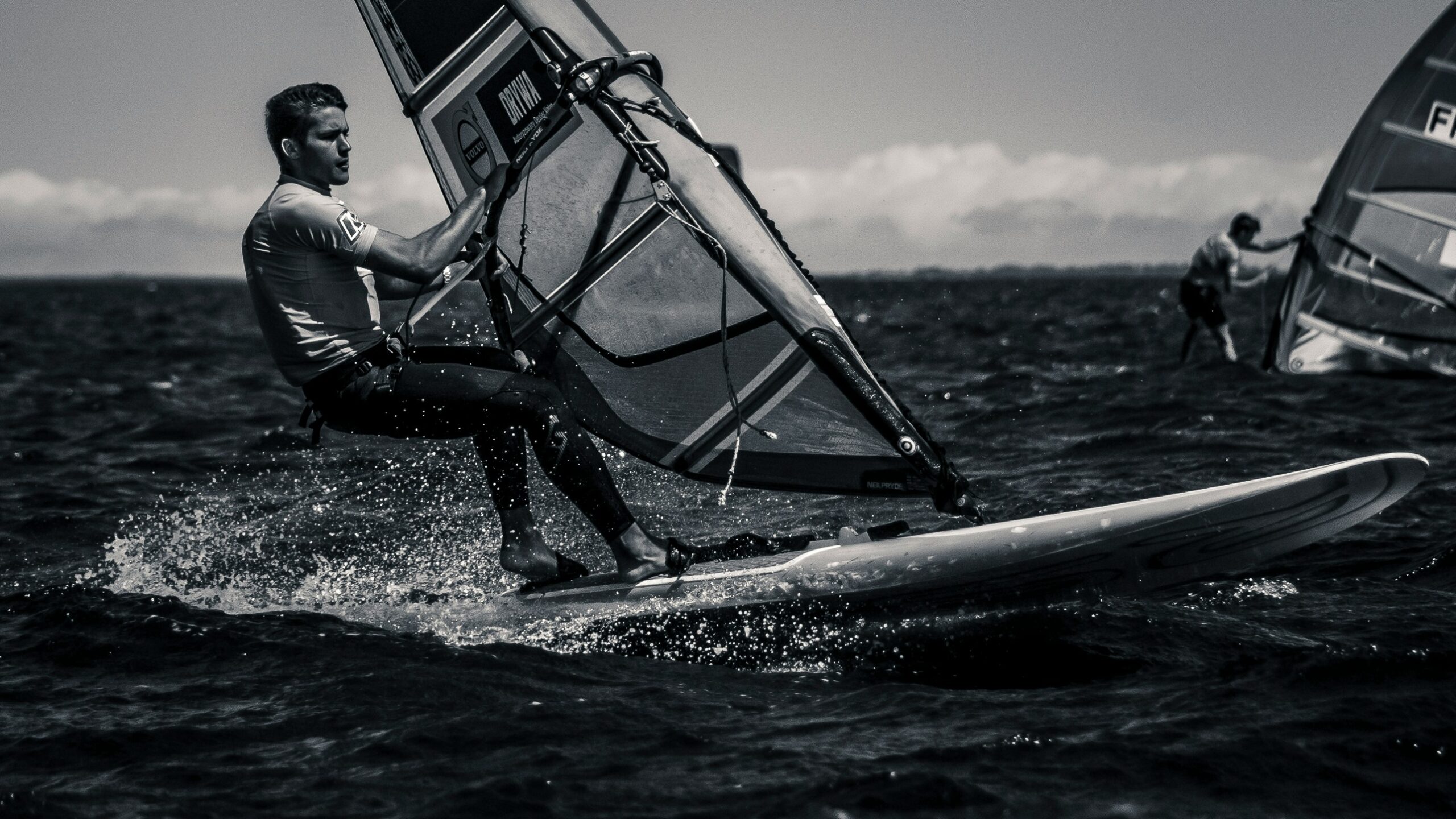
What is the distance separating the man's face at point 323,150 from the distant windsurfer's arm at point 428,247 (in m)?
0.31

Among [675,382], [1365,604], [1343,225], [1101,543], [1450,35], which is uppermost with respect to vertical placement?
[1450,35]

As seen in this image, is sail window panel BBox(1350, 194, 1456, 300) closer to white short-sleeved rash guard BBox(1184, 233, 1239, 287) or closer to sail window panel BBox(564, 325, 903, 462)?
white short-sleeved rash guard BBox(1184, 233, 1239, 287)

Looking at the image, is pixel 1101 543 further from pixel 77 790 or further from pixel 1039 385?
pixel 1039 385

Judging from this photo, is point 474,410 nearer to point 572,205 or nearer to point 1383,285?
point 572,205

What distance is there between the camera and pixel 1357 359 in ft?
38.8

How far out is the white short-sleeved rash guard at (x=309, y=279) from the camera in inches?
161

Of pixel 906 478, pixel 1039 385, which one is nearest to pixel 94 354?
pixel 1039 385

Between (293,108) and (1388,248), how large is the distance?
32.3 ft

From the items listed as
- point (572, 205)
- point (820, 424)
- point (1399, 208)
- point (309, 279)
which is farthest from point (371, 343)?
point (1399, 208)

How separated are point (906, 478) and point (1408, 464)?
59.6 inches

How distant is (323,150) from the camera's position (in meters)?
4.19

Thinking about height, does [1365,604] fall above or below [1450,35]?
below

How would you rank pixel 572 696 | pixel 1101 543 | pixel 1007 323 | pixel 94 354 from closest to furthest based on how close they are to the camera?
1. pixel 572 696
2. pixel 1101 543
3. pixel 94 354
4. pixel 1007 323

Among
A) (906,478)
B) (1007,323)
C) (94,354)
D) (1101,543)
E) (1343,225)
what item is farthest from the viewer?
(1007,323)
